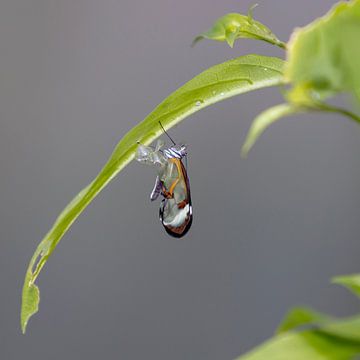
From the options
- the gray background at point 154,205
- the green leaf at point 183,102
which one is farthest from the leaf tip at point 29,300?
the gray background at point 154,205

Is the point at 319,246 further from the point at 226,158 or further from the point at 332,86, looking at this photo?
the point at 332,86

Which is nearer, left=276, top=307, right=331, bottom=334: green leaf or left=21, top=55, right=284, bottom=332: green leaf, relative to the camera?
left=276, top=307, right=331, bottom=334: green leaf

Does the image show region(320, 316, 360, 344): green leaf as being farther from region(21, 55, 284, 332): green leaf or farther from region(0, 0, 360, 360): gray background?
region(0, 0, 360, 360): gray background

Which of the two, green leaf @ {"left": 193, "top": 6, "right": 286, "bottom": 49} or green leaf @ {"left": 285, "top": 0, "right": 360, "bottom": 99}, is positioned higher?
green leaf @ {"left": 193, "top": 6, "right": 286, "bottom": 49}

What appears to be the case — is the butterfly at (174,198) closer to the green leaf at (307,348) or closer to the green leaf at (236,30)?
the green leaf at (236,30)

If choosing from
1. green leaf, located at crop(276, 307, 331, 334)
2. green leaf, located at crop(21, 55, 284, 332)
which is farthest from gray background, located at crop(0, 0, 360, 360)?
green leaf, located at crop(276, 307, 331, 334)

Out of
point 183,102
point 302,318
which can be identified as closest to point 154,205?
point 183,102

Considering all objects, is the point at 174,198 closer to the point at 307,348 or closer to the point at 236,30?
the point at 236,30
